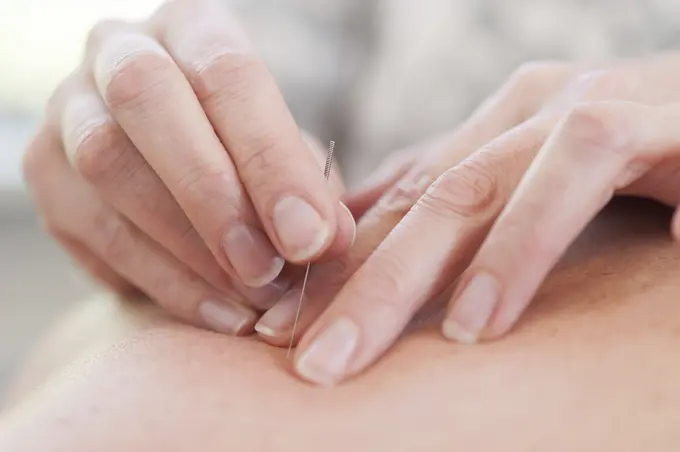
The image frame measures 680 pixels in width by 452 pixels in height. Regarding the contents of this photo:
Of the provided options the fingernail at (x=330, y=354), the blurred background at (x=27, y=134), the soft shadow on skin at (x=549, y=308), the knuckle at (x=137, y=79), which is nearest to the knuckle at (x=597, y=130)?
the soft shadow on skin at (x=549, y=308)

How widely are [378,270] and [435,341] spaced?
0.07 metres

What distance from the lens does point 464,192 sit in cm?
59

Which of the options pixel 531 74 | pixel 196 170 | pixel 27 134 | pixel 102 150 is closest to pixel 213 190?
pixel 196 170

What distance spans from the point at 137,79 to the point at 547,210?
359mm

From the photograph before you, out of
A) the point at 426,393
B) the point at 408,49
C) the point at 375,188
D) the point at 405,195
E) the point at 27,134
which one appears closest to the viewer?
the point at 426,393

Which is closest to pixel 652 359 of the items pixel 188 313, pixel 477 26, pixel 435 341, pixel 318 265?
pixel 435 341

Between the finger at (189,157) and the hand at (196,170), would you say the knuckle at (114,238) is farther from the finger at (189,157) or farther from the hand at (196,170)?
the finger at (189,157)

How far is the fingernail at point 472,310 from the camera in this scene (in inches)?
20.5

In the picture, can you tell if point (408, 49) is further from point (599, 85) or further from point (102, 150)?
point (102, 150)

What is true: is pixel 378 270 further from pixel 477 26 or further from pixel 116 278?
pixel 477 26

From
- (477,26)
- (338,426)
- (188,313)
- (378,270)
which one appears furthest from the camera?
(477,26)

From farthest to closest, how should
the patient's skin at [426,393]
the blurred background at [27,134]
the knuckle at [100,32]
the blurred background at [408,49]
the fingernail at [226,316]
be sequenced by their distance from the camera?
the blurred background at [27,134], the blurred background at [408,49], the knuckle at [100,32], the fingernail at [226,316], the patient's skin at [426,393]

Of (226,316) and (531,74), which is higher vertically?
(531,74)

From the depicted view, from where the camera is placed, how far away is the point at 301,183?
58 cm
